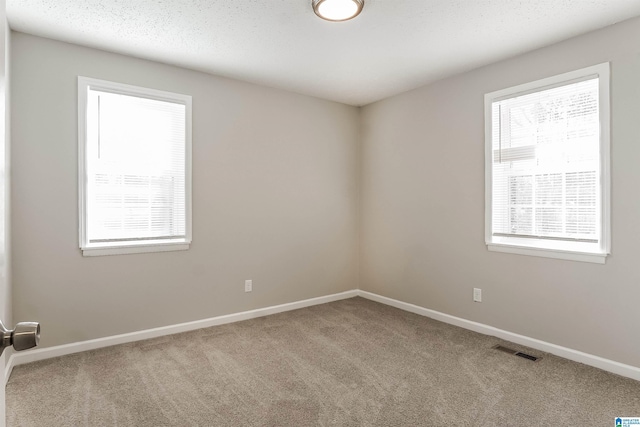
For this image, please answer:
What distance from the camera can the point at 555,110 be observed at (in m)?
3.02

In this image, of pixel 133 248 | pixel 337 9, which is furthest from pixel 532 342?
pixel 133 248

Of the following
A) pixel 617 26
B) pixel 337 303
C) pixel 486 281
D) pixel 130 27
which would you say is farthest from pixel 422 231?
pixel 130 27

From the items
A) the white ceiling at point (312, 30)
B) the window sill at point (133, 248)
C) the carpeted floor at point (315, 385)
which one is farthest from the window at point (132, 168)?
the carpeted floor at point (315, 385)

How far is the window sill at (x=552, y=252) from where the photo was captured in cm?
275

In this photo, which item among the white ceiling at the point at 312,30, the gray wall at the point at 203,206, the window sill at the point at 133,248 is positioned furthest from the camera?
the window sill at the point at 133,248

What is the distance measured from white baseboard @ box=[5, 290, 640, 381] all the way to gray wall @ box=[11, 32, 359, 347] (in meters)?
→ 0.07

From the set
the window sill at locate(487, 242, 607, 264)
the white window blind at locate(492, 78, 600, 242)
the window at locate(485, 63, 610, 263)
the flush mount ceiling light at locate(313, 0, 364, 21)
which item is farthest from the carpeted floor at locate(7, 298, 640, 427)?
the flush mount ceiling light at locate(313, 0, 364, 21)

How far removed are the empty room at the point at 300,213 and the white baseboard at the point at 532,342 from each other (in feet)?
0.05

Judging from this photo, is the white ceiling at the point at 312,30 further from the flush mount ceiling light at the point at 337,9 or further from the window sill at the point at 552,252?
the window sill at the point at 552,252

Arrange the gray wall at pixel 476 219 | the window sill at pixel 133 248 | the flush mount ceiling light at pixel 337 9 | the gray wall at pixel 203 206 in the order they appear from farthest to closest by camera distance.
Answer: the window sill at pixel 133 248 < the gray wall at pixel 203 206 < the gray wall at pixel 476 219 < the flush mount ceiling light at pixel 337 9

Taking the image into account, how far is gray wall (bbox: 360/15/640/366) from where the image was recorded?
2.62 meters

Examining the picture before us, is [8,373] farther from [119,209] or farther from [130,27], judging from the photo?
[130,27]

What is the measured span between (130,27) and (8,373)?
259cm

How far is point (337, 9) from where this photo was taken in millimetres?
2414
